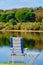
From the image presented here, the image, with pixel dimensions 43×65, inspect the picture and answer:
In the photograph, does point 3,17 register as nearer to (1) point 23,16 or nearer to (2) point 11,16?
(2) point 11,16

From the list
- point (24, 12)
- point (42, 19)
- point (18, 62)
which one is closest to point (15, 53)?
point (18, 62)

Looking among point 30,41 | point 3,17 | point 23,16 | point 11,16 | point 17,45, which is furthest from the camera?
point 3,17

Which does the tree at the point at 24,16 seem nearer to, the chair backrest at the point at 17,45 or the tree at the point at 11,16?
the tree at the point at 11,16

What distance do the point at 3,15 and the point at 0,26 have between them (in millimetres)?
8898

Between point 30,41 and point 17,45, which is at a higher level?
point 17,45

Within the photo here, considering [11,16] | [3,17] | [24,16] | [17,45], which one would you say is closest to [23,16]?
[24,16]

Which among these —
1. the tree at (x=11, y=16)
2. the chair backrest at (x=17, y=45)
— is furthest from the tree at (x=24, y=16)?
the chair backrest at (x=17, y=45)

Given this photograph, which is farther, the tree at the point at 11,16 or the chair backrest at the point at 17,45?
the tree at the point at 11,16

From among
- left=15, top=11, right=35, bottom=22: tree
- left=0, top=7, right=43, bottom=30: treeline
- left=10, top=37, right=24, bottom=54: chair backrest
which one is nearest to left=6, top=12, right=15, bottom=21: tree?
left=0, top=7, right=43, bottom=30: treeline

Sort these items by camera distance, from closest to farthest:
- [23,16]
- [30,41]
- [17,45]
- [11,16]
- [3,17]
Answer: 1. [17,45]
2. [30,41]
3. [23,16]
4. [11,16]
5. [3,17]

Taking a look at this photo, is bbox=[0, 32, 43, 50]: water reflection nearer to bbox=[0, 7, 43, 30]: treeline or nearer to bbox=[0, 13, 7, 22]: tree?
bbox=[0, 7, 43, 30]: treeline

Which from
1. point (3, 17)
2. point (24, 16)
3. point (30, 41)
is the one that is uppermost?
point (30, 41)

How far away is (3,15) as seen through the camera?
145 feet

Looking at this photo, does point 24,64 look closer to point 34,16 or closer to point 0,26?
point 0,26
